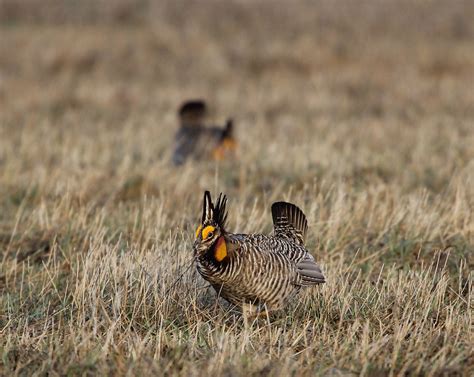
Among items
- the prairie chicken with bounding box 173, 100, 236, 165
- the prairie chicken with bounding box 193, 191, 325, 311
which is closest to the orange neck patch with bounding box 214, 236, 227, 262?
the prairie chicken with bounding box 193, 191, 325, 311

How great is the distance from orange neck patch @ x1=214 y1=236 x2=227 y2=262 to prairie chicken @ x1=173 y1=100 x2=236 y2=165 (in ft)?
15.4

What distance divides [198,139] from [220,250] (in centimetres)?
534

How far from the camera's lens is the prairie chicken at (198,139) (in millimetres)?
8367

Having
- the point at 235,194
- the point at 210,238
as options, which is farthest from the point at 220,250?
the point at 235,194

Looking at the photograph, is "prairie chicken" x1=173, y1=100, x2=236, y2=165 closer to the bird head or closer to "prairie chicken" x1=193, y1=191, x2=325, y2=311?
"prairie chicken" x1=193, y1=191, x2=325, y2=311

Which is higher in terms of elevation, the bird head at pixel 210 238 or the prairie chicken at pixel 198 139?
the bird head at pixel 210 238

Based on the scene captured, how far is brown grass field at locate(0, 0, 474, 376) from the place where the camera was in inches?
128

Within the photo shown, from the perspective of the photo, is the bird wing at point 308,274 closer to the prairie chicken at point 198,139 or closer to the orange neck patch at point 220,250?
the orange neck patch at point 220,250

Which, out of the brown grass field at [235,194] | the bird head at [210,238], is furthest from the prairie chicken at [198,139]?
the bird head at [210,238]

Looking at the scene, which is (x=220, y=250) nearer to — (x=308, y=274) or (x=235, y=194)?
(x=308, y=274)

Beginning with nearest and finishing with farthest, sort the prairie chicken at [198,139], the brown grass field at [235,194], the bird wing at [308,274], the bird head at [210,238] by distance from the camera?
the brown grass field at [235,194]
the bird head at [210,238]
the bird wing at [308,274]
the prairie chicken at [198,139]

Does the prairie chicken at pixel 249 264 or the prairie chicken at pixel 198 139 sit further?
the prairie chicken at pixel 198 139

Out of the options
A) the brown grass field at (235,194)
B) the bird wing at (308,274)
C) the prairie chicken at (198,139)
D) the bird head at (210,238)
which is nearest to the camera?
the brown grass field at (235,194)

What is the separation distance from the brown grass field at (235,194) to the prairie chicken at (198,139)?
0.84 feet
